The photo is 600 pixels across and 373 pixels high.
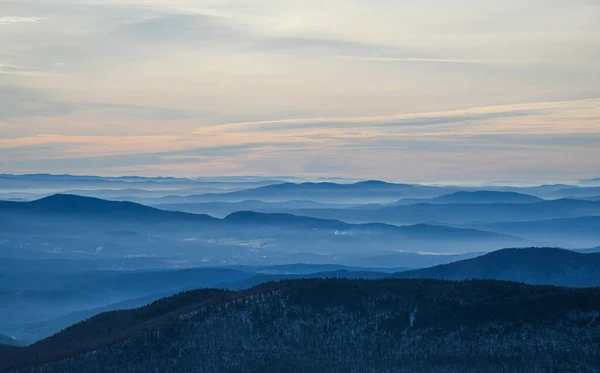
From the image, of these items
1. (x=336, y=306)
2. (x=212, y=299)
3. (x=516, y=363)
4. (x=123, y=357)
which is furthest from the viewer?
(x=212, y=299)

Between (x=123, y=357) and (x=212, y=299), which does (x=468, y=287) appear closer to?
(x=212, y=299)

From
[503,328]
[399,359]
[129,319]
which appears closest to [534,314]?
[503,328]

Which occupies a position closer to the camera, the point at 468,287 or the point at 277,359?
the point at 277,359

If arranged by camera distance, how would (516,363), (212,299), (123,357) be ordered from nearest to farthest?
(516,363), (123,357), (212,299)

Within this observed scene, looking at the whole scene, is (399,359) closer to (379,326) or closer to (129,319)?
(379,326)

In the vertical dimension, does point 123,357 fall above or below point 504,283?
below

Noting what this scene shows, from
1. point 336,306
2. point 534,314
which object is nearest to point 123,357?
point 336,306
